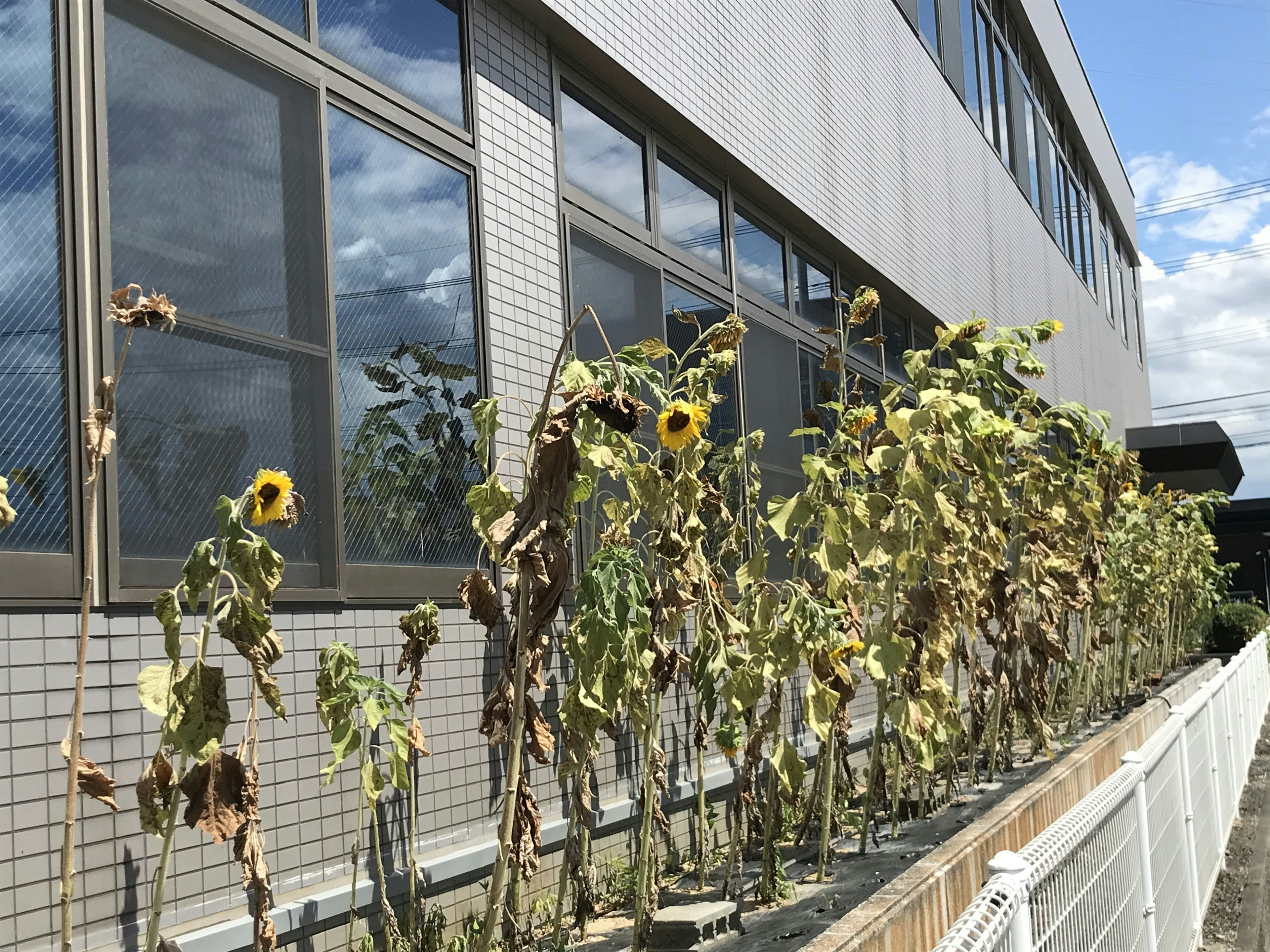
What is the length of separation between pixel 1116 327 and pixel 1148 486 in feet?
11.2

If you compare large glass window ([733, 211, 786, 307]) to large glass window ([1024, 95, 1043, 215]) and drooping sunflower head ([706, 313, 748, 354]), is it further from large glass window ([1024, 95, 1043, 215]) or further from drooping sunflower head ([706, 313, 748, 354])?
large glass window ([1024, 95, 1043, 215])

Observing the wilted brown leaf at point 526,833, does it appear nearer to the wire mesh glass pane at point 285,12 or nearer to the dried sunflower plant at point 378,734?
the dried sunflower plant at point 378,734

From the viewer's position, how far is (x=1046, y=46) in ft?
63.2

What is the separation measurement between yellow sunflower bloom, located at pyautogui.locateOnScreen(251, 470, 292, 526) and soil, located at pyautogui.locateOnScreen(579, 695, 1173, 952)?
6.89ft

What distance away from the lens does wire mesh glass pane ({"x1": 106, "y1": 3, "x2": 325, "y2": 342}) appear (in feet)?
12.1

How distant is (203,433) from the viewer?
3820 millimetres

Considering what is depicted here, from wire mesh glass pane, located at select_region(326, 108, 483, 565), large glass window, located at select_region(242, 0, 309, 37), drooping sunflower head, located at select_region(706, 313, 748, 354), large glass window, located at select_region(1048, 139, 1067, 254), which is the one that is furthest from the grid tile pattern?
large glass window, located at select_region(1048, 139, 1067, 254)

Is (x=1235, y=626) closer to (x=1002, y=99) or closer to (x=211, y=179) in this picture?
(x=1002, y=99)

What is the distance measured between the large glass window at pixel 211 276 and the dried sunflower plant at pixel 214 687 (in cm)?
86

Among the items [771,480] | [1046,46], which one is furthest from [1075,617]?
[1046,46]

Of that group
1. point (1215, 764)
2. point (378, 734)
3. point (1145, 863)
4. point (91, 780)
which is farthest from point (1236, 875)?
point (91, 780)

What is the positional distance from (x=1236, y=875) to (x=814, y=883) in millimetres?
4894

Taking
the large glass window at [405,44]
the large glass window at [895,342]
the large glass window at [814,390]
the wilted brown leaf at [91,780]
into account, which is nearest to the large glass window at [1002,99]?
the large glass window at [895,342]

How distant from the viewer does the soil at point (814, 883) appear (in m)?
4.36
